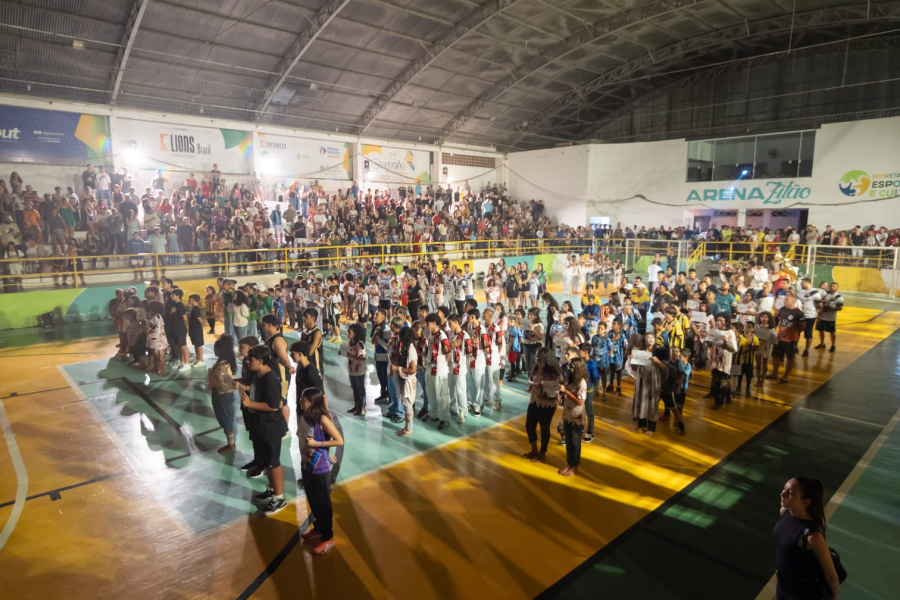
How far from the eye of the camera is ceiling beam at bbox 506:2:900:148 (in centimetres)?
2097

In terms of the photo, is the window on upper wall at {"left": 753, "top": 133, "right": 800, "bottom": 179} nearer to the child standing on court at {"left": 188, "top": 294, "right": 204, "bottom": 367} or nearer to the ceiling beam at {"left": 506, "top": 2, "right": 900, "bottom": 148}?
the ceiling beam at {"left": 506, "top": 2, "right": 900, "bottom": 148}

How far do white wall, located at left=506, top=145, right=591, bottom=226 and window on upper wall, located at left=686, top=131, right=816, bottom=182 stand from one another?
20.5ft

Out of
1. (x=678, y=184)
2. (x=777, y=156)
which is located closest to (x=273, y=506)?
(x=678, y=184)

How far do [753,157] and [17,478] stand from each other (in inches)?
1253

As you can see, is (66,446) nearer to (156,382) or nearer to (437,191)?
(156,382)

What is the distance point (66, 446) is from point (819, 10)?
29.7 m

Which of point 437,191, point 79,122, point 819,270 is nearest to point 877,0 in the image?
point 819,270

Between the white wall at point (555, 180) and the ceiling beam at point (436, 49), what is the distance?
12951 mm

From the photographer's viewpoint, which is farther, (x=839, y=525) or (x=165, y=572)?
(x=839, y=525)

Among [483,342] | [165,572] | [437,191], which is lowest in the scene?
[165,572]

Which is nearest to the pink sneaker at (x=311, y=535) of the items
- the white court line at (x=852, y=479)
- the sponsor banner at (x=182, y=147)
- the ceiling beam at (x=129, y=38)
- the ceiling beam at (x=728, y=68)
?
the white court line at (x=852, y=479)

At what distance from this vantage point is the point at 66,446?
6.96 metres

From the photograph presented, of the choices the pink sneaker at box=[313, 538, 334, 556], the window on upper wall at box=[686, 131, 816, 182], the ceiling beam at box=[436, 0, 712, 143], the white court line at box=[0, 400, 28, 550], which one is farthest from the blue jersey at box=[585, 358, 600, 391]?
the window on upper wall at box=[686, 131, 816, 182]

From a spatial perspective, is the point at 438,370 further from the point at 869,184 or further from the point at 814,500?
the point at 869,184
